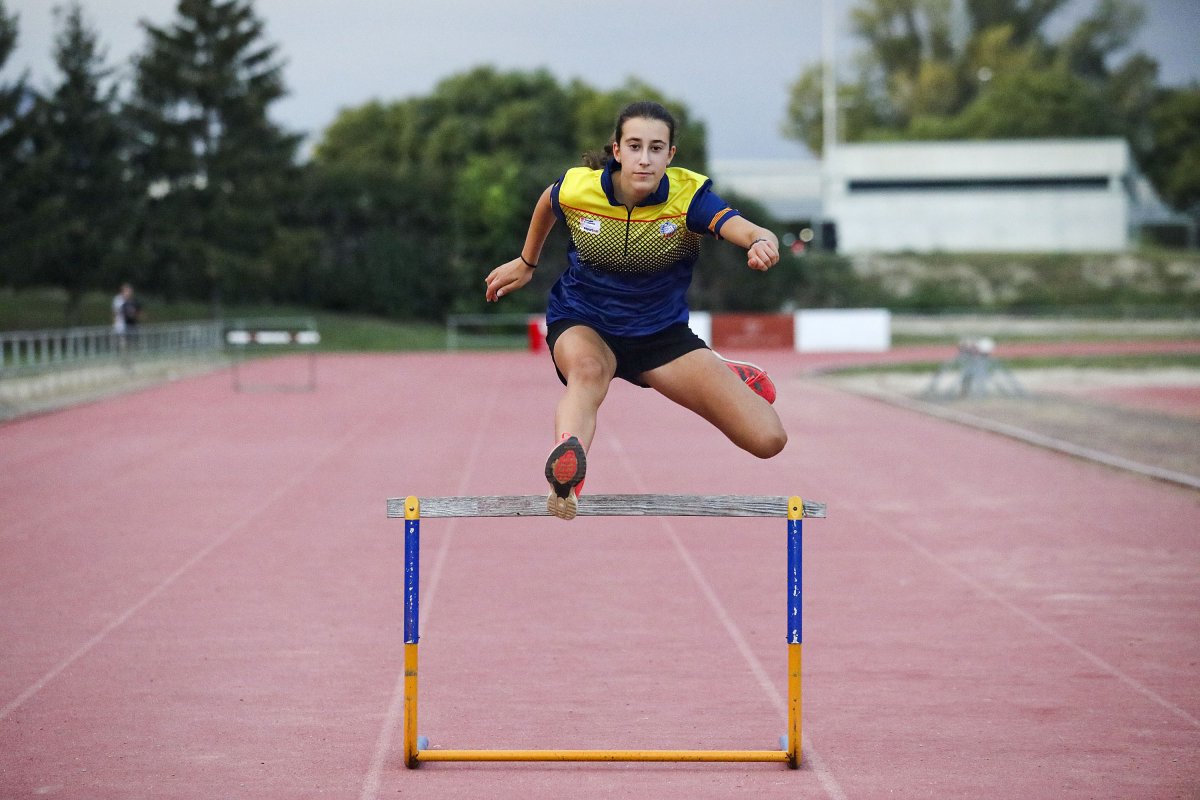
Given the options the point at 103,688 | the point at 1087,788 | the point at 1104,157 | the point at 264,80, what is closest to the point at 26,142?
the point at 264,80

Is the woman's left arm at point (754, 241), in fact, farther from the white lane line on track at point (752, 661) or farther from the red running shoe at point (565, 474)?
the white lane line on track at point (752, 661)

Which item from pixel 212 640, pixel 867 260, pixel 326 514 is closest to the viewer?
pixel 212 640

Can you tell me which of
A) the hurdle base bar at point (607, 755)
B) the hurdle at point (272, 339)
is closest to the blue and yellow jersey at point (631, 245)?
the hurdle base bar at point (607, 755)

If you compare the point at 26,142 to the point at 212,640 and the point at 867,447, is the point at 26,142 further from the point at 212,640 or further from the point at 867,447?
the point at 212,640

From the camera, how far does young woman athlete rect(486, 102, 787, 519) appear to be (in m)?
5.44

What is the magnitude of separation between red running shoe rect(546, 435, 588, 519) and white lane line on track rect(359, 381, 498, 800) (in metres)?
0.82

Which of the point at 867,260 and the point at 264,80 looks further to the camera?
the point at 867,260

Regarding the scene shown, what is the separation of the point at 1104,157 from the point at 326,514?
63.5 m

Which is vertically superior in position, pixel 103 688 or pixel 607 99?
pixel 607 99

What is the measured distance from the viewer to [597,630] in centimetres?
857

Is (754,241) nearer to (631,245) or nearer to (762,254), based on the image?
(762,254)

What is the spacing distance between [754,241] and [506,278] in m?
1.11

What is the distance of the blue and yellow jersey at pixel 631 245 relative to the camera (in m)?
5.52

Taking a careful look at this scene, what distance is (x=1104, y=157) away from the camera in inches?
2734
